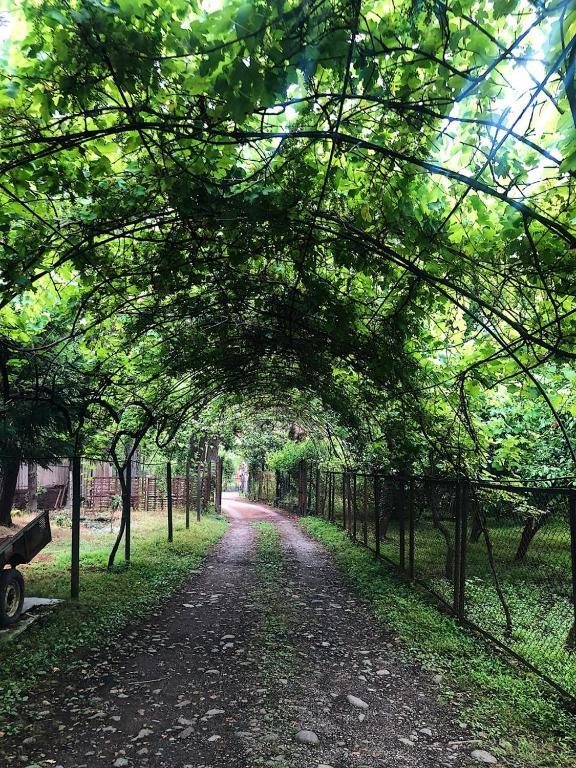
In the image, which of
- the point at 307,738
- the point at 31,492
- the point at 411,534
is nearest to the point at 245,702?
the point at 307,738

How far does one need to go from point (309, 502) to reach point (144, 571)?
14.9 m

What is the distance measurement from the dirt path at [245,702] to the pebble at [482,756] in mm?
83

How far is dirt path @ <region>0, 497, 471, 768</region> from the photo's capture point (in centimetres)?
339

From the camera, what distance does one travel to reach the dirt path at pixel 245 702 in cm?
339

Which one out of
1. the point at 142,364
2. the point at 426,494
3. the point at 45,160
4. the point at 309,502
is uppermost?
the point at 45,160

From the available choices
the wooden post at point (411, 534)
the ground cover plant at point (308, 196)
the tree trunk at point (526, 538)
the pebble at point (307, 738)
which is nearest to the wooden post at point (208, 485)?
the ground cover plant at point (308, 196)

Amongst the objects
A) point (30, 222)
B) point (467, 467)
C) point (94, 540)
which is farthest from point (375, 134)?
point (94, 540)

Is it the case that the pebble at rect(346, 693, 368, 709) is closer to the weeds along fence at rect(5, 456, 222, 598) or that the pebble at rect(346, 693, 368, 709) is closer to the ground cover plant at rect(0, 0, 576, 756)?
the ground cover plant at rect(0, 0, 576, 756)

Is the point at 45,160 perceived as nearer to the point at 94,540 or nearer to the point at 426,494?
the point at 426,494

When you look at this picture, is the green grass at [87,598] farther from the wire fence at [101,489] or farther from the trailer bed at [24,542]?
the wire fence at [101,489]

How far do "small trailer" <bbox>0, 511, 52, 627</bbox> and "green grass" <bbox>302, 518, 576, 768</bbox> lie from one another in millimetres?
4098

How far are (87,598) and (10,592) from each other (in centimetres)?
150

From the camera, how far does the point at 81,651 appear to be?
5.28 meters

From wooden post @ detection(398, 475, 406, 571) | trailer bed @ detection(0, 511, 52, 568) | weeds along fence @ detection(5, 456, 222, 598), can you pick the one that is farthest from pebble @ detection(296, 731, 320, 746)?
weeds along fence @ detection(5, 456, 222, 598)
